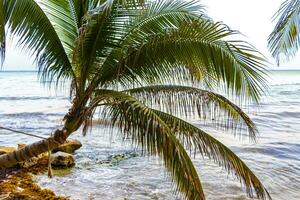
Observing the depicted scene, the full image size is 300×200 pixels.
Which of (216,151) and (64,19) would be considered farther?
(64,19)

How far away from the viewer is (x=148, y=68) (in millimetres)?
3990

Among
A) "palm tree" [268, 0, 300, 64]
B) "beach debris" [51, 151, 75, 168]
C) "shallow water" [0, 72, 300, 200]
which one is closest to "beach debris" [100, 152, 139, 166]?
"shallow water" [0, 72, 300, 200]

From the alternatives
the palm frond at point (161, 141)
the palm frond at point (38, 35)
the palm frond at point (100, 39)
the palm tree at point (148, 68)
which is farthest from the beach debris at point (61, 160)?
the palm frond at point (161, 141)

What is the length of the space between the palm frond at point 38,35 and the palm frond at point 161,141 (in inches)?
53.7

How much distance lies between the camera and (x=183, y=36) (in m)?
3.45

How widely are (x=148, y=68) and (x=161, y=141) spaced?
1.12 m

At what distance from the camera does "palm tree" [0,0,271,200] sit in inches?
133

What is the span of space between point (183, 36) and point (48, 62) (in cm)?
203

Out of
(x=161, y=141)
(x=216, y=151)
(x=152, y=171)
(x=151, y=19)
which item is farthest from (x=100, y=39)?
(x=152, y=171)

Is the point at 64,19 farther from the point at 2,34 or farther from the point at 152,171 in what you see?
the point at 152,171

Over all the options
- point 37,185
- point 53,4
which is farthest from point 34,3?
point 37,185

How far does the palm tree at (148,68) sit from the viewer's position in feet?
11.1

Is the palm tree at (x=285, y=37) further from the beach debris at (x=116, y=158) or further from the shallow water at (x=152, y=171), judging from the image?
the beach debris at (x=116, y=158)

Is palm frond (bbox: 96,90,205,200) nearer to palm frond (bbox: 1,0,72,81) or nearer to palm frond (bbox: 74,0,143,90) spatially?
palm frond (bbox: 74,0,143,90)
